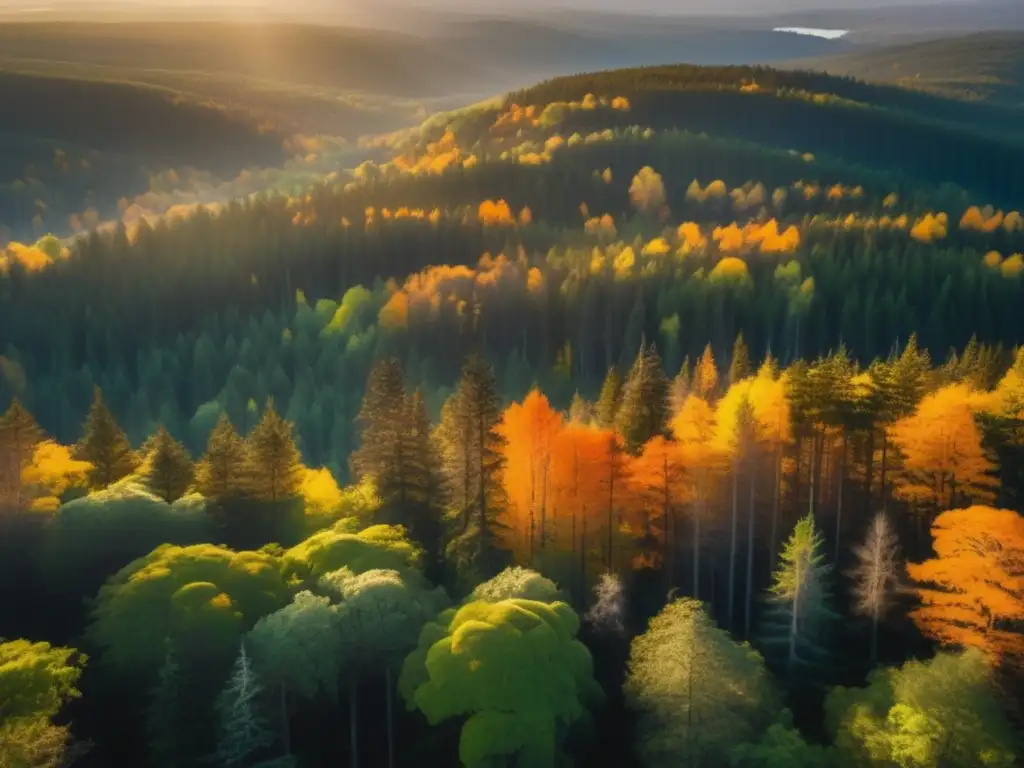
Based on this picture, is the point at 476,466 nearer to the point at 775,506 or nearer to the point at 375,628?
the point at 375,628

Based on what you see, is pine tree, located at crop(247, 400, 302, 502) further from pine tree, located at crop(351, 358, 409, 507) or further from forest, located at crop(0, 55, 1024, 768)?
pine tree, located at crop(351, 358, 409, 507)

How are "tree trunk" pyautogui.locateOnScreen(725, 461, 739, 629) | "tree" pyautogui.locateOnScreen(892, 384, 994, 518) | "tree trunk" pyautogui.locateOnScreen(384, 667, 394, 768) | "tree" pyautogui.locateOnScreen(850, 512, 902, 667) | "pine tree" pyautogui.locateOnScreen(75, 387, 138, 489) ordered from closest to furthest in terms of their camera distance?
"tree trunk" pyautogui.locateOnScreen(384, 667, 394, 768)
"tree" pyautogui.locateOnScreen(850, 512, 902, 667)
"tree" pyautogui.locateOnScreen(892, 384, 994, 518)
"tree trunk" pyautogui.locateOnScreen(725, 461, 739, 629)
"pine tree" pyautogui.locateOnScreen(75, 387, 138, 489)

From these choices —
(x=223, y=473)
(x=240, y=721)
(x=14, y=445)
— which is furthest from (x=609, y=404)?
(x=14, y=445)

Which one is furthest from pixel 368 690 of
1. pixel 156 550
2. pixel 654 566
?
pixel 654 566

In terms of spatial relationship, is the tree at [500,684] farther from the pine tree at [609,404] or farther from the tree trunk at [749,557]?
the pine tree at [609,404]

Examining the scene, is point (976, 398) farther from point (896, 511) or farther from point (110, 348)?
point (110, 348)

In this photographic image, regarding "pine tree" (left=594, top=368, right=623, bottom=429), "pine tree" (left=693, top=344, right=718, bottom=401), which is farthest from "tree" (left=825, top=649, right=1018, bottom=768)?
"pine tree" (left=693, top=344, right=718, bottom=401)
